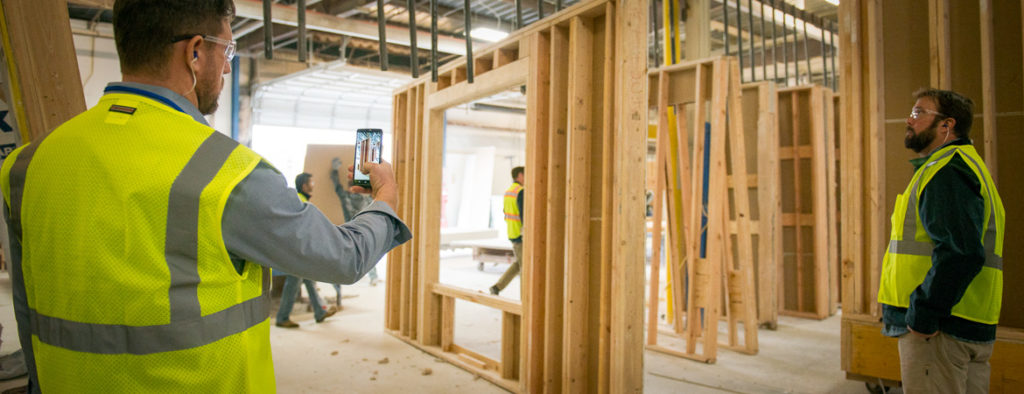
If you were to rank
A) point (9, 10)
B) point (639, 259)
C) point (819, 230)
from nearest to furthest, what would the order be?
point (9, 10) < point (639, 259) < point (819, 230)

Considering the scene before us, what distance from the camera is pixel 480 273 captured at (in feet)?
36.3

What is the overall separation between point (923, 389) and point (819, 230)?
477 cm

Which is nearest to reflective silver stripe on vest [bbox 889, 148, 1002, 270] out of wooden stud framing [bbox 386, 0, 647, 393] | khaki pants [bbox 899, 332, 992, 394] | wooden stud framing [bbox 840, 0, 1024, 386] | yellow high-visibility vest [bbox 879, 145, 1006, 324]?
yellow high-visibility vest [bbox 879, 145, 1006, 324]

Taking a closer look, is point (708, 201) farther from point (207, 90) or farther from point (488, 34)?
point (488, 34)

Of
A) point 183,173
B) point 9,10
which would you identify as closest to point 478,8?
point 9,10

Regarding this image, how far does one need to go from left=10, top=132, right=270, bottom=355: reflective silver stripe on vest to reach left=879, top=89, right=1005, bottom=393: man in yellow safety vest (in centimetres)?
270

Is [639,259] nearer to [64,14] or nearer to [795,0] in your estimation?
[64,14]

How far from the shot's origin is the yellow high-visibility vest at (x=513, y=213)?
24.3 feet

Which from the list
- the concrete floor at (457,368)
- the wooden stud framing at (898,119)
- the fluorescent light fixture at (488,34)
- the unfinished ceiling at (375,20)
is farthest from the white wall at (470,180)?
the wooden stud framing at (898,119)

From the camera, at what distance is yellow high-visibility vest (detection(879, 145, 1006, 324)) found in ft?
8.01

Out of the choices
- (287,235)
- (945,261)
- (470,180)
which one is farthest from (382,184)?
(470,180)

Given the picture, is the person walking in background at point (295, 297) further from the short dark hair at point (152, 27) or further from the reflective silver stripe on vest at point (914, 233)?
the reflective silver stripe on vest at point (914, 233)

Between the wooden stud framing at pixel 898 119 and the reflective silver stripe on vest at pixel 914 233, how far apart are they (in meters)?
1.28

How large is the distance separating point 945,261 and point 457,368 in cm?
365
